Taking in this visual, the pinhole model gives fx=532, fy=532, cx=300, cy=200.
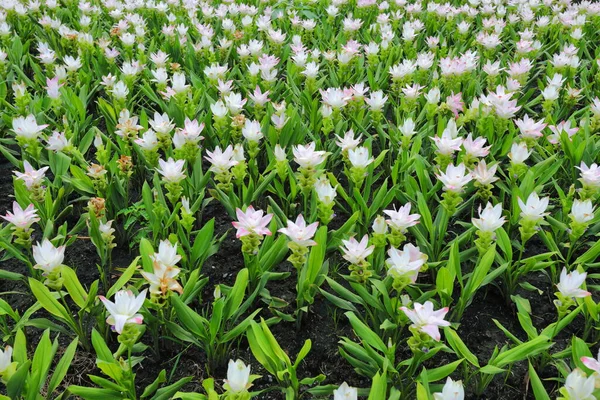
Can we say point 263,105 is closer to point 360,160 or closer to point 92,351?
point 360,160

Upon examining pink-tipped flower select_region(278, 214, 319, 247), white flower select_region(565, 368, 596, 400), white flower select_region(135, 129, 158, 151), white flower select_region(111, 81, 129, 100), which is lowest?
white flower select_region(565, 368, 596, 400)

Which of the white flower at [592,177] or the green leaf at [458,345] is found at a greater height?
the white flower at [592,177]

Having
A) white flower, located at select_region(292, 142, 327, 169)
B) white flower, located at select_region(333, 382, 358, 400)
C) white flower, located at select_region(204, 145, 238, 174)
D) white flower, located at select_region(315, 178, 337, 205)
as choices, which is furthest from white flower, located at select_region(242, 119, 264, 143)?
white flower, located at select_region(333, 382, 358, 400)

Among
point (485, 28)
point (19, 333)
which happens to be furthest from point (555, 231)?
point (485, 28)

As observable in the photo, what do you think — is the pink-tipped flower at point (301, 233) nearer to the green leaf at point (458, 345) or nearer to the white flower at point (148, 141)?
the green leaf at point (458, 345)

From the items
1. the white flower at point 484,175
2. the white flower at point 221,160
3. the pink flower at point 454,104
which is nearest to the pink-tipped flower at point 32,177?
the white flower at point 221,160

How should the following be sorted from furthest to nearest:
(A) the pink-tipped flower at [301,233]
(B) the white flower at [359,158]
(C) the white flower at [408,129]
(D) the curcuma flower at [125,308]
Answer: (C) the white flower at [408,129], (B) the white flower at [359,158], (A) the pink-tipped flower at [301,233], (D) the curcuma flower at [125,308]

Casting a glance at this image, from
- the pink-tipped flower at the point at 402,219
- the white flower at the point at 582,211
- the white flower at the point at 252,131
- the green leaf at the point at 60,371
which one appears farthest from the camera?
the white flower at the point at 252,131

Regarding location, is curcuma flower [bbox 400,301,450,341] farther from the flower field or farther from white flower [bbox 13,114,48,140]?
white flower [bbox 13,114,48,140]

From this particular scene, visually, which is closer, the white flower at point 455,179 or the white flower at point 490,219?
the white flower at point 490,219
